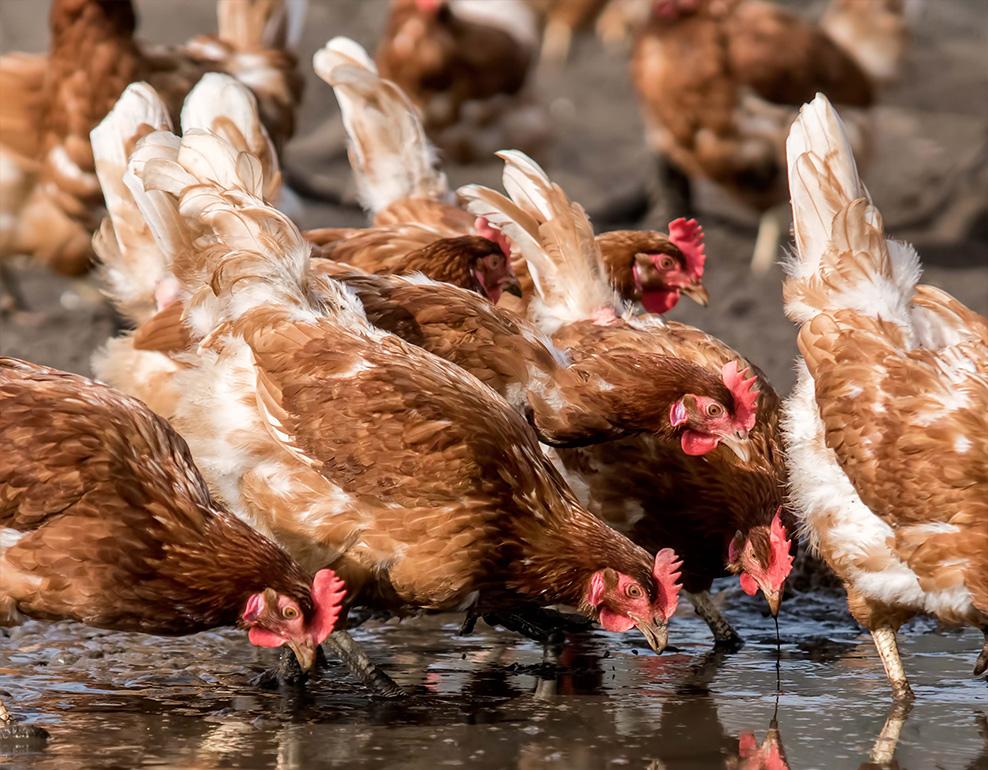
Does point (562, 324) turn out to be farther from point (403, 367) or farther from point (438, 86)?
point (438, 86)

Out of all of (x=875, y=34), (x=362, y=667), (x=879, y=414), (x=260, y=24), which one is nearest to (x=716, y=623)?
(x=879, y=414)

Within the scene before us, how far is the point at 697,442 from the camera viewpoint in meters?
4.58

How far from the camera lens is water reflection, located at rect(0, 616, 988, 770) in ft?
12.3

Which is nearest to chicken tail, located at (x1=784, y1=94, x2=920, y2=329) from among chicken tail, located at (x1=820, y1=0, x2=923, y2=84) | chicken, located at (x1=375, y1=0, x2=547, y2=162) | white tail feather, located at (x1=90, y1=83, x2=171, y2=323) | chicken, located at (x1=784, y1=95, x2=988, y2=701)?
chicken, located at (x1=784, y1=95, x2=988, y2=701)

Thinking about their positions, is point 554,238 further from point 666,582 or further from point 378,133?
point 666,582

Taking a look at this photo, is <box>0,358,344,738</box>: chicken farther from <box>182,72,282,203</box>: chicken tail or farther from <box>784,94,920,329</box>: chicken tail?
<box>784,94,920,329</box>: chicken tail

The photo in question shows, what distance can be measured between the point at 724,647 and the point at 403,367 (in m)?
1.40

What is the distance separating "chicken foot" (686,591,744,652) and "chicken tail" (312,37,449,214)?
7.41 ft

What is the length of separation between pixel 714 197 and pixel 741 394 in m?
7.18

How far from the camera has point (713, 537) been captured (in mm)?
4820

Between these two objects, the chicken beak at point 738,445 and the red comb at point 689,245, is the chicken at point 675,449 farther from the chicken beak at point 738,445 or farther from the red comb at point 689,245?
the red comb at point 689,245

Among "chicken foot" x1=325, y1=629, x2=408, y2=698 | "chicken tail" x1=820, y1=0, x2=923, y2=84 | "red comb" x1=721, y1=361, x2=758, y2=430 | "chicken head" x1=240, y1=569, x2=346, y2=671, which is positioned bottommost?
"chicken foot" x1=325, y1=629, x2=408, y2=698

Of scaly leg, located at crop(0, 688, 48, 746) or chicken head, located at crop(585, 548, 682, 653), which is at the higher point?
chicken head, located at crop(585, 548, 682, 653)

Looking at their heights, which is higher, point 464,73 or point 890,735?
point 464,73
